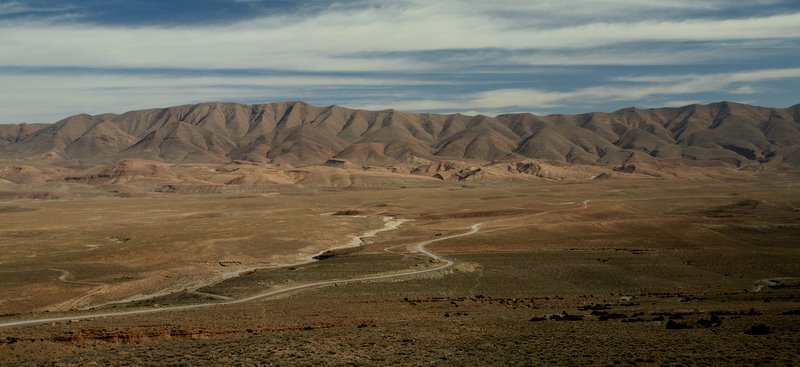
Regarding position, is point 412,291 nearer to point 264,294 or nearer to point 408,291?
point 408,291

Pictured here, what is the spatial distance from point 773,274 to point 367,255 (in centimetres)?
3590

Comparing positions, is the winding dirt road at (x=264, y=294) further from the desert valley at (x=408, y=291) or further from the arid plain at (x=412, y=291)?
the arid plain at (x=412, y=291)

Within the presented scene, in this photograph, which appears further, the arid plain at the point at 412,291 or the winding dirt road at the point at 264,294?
the winding dirt road at the point at 264,294

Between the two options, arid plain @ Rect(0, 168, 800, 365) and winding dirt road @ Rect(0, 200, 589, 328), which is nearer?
arid plain @ Rect(0, 168, 800, 365)

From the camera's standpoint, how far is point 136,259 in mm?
67562

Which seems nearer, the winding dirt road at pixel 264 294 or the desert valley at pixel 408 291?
the desert valley at pixel 408 291

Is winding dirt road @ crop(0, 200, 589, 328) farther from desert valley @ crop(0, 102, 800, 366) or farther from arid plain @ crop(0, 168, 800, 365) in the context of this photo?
arid plain @ crop(0, 168, 800, 365)

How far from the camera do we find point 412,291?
147 ft

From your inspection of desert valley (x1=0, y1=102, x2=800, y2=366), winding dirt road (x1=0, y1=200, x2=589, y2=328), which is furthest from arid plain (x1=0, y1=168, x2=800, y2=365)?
winding dirt road (x1=0, y1=200, x2=589, y2=328)

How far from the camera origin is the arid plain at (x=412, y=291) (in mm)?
23625

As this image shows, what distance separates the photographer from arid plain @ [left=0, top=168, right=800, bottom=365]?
930 inches

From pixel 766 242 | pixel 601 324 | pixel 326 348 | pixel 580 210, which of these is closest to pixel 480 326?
pixel 601 324

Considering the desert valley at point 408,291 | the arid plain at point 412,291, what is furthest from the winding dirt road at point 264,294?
the arid plain at point 412,291

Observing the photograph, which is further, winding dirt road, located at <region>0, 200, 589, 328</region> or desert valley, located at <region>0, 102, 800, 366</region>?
winding dirt road, located at <region>0, 200, 589, 328</region>
